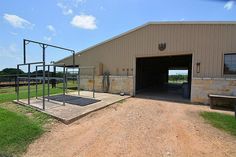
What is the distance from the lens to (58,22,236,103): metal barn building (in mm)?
6879

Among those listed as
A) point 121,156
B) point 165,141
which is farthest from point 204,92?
point 121,156

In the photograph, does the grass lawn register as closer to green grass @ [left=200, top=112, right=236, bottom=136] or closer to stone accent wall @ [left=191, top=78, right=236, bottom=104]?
green grass @ [left=200, top=112, right=236, bottom=136]

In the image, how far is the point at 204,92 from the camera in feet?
24.1

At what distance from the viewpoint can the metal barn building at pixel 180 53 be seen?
6879 mm

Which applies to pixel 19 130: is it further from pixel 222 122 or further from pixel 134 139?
pixel 222 122

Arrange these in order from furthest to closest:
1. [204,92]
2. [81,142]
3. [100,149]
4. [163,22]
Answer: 1. [163,22]
2. [204,92]
3. [81,142]
4. [100,149]

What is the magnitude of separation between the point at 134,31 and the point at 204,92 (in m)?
5.21

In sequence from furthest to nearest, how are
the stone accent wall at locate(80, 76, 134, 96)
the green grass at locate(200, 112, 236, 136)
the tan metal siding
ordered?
the stone accent wall at locate(80, 76, 134, 96) < the tan metal siding < the green grass at locate(200, 112, 236, 136)

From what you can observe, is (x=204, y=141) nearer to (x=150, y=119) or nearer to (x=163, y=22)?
(x=150, y=119)

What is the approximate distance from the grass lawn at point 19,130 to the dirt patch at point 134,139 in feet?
0.76

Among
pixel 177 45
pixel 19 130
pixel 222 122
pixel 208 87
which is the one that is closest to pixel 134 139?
pixel 19 130

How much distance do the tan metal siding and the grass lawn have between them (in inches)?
244

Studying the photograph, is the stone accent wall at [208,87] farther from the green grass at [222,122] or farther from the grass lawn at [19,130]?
the grass lawn at [19,130]

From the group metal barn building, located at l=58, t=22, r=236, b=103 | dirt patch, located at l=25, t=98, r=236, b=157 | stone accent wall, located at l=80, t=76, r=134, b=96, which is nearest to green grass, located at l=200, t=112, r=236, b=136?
dirt patch, located at l=25, t=98, r=236, b=157
